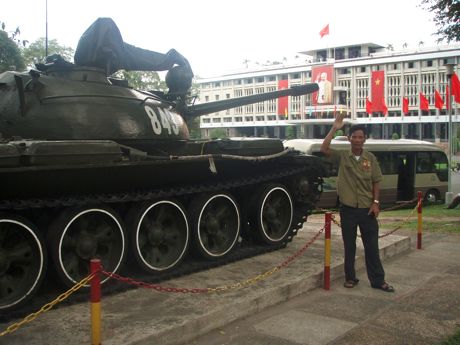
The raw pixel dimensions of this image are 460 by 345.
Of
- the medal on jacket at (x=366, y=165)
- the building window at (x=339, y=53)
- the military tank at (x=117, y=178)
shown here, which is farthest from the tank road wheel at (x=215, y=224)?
the building window at (x=339, y=53)

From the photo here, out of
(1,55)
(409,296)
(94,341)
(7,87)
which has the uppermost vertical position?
(1,55)

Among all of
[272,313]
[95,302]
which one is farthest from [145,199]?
[95,302]

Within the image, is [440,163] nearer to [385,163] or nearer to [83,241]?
[385,163]

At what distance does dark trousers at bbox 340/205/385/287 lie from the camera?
A: 6.50 meters

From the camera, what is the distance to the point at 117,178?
5.92 metres

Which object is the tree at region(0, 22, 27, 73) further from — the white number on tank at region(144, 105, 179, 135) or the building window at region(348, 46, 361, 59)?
the building window at region(348, 46, 361, 59)

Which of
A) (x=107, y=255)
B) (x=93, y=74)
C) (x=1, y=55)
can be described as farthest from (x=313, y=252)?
(x=1, y=55)

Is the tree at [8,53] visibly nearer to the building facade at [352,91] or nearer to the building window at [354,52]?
the building facade at [352,91]

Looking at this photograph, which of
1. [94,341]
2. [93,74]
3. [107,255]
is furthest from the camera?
[93,74]

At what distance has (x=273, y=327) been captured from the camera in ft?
17.7

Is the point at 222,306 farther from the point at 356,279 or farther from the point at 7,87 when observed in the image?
the point at 7,87

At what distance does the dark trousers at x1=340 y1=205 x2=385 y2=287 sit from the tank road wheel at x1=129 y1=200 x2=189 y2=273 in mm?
2021

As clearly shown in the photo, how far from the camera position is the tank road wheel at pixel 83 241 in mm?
5465

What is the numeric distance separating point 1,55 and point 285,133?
9010 centimetres
